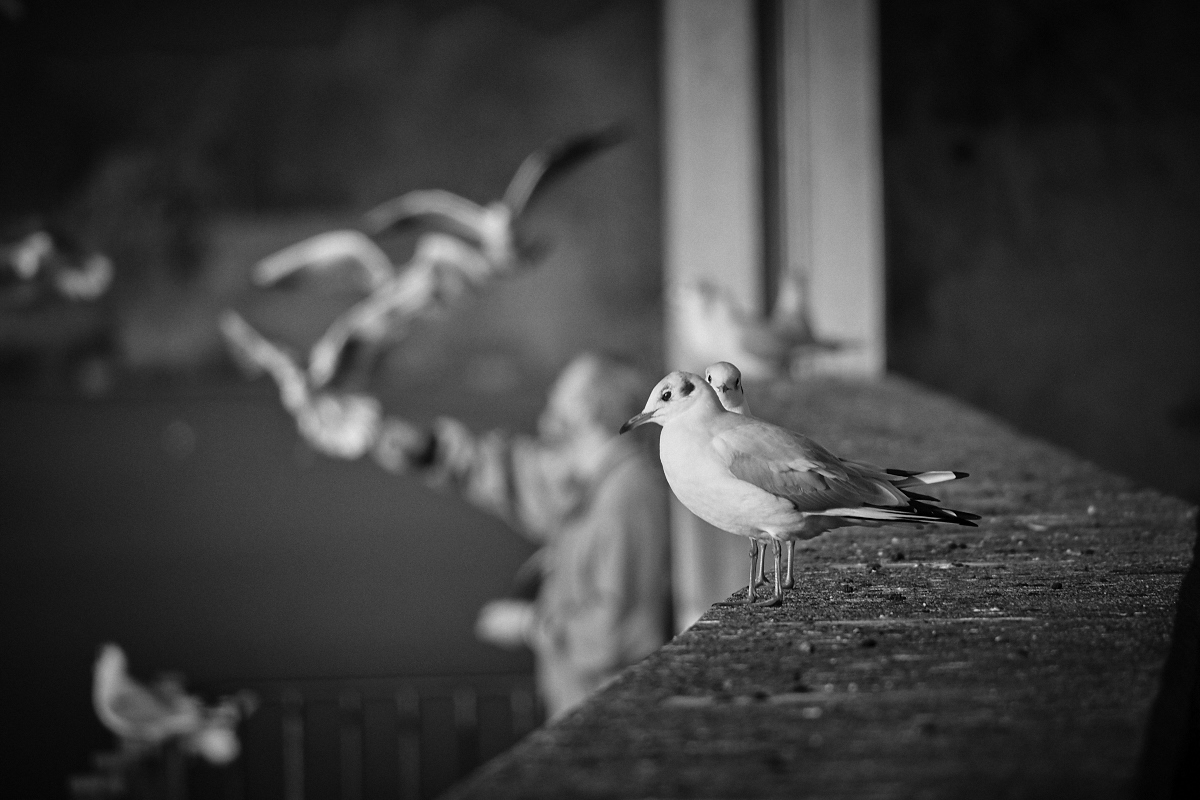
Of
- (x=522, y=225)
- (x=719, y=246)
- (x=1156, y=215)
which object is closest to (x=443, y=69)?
(x=522, y=225)

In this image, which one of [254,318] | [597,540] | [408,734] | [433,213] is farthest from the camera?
[254,318]

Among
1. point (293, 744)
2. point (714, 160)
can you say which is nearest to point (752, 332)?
point (714, 160)

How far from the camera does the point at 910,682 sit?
112cm

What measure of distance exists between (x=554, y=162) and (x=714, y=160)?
0.87 meters

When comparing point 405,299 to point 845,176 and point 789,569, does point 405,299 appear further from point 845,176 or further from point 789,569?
point 789,569

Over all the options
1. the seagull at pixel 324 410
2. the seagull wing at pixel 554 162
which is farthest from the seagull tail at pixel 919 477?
the seagull at pixel 324 410

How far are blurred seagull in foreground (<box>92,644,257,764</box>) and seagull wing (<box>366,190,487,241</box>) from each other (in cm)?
252

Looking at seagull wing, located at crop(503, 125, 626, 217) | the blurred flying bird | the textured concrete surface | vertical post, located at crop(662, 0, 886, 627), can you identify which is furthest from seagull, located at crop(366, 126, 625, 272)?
the textured concrete surface

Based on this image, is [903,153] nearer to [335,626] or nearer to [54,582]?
[335,626]

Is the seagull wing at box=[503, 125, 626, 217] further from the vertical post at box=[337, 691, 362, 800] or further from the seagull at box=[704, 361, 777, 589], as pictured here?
the seagull at box=[704, 361, 777, 589]

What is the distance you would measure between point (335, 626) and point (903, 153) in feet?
13.9

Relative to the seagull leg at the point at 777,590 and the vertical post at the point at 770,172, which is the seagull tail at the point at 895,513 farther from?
the vertical post at the point at 770,172

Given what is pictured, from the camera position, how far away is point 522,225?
814cm

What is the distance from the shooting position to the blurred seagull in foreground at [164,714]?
7016mm
